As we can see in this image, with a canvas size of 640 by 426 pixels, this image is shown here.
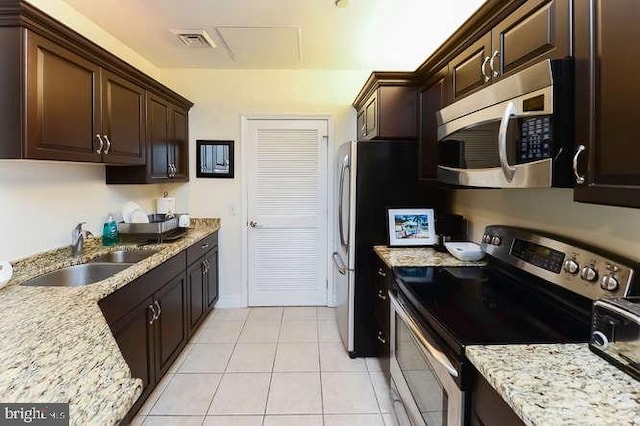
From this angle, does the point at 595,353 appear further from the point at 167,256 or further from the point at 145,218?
the point at 145,218

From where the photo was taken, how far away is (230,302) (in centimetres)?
407

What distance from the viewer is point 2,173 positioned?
201 centimetres

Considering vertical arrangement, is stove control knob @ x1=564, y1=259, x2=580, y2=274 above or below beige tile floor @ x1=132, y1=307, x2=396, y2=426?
above

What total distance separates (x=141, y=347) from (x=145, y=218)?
1321 millimetres

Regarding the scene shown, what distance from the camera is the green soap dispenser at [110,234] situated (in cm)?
283

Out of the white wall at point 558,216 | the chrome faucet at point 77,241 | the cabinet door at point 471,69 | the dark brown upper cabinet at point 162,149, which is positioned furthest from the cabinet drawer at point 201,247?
the cabinet door at point 471,69

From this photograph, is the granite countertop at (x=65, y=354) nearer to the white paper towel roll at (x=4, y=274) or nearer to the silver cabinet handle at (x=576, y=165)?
the white paper towel roll at (x=4, y=274)

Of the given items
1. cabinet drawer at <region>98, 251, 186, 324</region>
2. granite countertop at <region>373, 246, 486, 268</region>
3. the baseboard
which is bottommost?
the baseboard

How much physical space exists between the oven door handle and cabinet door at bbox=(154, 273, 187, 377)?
4.80 ft

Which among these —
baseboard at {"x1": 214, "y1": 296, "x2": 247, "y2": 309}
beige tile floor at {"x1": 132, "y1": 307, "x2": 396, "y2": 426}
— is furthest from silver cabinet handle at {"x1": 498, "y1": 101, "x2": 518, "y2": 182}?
baseboard at {"x1": 214, "y1": 296, "x2": 247, "y2": 309}

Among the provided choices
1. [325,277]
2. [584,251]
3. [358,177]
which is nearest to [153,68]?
[358,177]

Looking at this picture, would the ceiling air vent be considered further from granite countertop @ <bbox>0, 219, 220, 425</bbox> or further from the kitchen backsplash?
granite countertop @ <bbox>0, 219, 220, 425</bbox>

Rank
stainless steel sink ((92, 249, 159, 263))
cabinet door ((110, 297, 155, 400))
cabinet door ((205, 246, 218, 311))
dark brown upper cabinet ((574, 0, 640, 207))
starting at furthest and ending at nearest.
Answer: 1. cabinet door ((205, 246, 218, 311))
2. stainless steel sink ((92, 249, 159, 263))
3. cabinet door ((110, 297, 155, 400))
4. dark brown upper cabinet ((574, 0, 640, 207))

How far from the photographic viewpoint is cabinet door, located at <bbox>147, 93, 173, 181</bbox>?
304 centimetres
